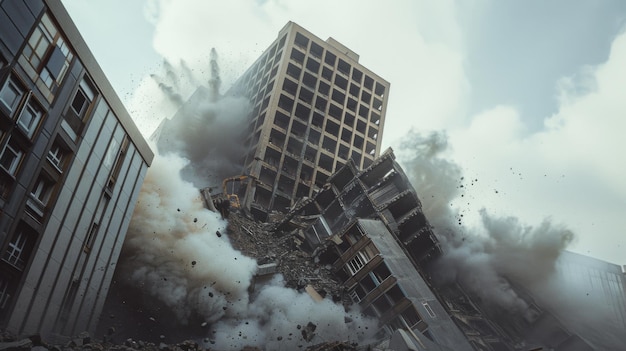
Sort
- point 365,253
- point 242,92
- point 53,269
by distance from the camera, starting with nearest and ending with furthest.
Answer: point 53,269 < point 365,253 < point 242,92

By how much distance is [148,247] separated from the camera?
944 inches

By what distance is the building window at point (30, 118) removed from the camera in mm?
13102

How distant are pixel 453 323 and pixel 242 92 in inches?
1487

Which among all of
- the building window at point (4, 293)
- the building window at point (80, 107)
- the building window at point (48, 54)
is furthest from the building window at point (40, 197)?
the building window at point (48, 54)

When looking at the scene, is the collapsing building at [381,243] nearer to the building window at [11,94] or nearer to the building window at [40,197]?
the building window at [40,197]

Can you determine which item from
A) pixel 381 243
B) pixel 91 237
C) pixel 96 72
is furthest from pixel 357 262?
pixel 96 72

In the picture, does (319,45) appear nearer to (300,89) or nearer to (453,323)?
(300,89)

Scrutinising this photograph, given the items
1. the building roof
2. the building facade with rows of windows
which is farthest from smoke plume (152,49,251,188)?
the building roof

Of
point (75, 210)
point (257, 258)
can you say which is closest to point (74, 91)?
point (75, 210)

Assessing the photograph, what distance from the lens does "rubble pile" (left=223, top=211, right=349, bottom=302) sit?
85.8 feet

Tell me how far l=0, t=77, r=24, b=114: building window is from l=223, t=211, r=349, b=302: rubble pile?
55.0 ft

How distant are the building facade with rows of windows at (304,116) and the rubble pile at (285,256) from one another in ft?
18.4

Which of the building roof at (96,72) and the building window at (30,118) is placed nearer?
the building window at (30,118)

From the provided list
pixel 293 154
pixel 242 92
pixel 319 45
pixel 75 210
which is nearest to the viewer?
pixel 75 210
